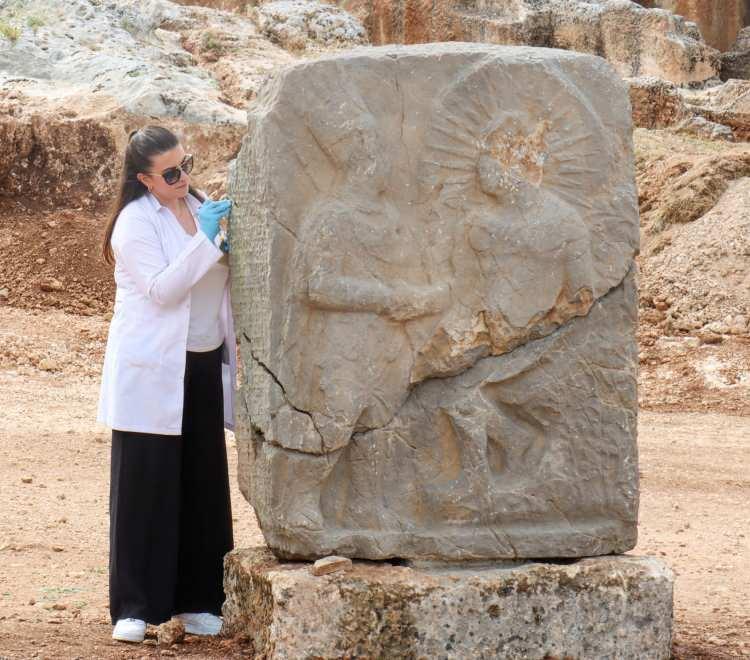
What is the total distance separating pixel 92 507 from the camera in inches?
286

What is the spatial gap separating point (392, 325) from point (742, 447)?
505cm

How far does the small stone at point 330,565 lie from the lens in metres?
4.48

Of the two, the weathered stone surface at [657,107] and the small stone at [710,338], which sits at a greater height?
the weathered stone surface at [657,107]

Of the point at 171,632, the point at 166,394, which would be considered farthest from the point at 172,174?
the point at 171,632

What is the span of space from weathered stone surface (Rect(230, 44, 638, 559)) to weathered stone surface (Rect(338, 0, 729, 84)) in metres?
11.7

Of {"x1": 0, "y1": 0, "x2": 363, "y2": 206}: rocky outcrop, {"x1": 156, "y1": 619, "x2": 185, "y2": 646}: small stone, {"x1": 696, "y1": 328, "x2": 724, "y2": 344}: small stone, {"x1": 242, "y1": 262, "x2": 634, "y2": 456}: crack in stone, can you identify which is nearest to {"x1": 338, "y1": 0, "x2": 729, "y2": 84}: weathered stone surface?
{"x1": 0, "y1": 0, "x2": 363, "y2": 206}: rocky outcrop

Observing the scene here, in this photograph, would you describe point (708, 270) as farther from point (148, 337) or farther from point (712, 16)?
point (712, 16)

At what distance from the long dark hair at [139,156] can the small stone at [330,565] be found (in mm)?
1523

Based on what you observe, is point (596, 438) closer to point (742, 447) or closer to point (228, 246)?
point (228, 246)

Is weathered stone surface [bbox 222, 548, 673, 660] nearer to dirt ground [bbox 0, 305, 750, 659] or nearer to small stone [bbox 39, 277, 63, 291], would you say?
dirt ground [bbox 0, 305, 750, 659]

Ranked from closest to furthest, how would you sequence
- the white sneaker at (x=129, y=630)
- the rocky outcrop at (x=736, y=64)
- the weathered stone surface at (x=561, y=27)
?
the white sneaker at (x=129, y=630)
the weathered stone surface at (x=561, y=27)
the rocky outcrop at (x=736, y=64)

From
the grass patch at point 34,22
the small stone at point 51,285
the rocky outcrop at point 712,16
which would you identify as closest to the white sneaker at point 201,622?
the small stone at point 51,285

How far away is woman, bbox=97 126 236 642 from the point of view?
489 cm

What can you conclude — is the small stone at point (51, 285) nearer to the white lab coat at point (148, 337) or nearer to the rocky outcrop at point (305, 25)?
the rocky outcrop at point (305, 25)
